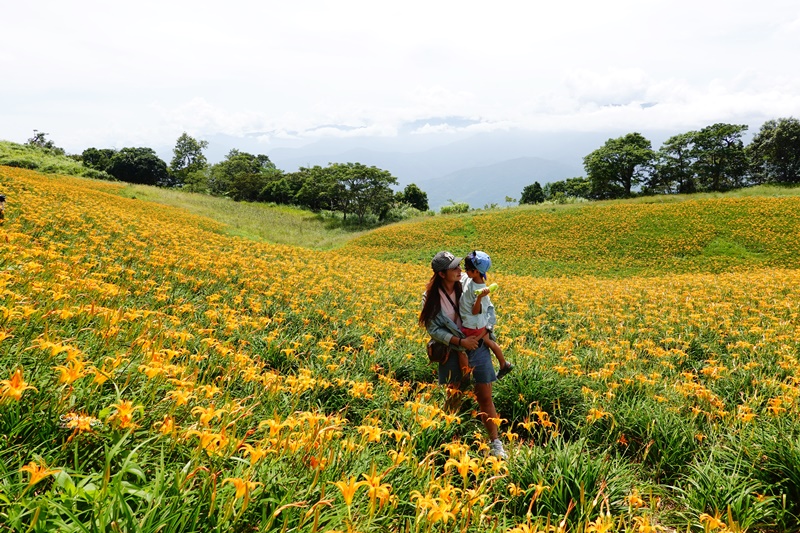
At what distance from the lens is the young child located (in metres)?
3.23

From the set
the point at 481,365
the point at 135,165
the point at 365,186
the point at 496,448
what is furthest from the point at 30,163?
the point at 496,448

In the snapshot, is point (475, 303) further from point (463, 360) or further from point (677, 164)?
point (677, 164)

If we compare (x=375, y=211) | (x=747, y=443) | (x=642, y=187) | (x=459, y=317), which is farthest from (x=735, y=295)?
(x=642, y=187)

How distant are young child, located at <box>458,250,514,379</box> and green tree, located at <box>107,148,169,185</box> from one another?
201 ft

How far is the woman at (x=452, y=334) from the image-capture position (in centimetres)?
328

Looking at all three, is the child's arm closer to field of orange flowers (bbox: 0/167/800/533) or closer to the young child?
the young child

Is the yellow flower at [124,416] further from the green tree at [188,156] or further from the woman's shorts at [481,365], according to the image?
the green tree at [188,156]

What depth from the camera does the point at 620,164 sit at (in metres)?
40.8

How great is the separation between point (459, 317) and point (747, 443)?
7.83 ft

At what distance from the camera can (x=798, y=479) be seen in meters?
2.44

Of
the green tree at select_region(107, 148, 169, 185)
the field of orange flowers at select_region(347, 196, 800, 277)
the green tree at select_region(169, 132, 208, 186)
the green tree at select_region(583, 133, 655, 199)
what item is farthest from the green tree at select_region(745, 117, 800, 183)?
the green tree at select_region(169, 132, 208, 186)

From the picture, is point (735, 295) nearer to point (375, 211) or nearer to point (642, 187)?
point (375, 211)

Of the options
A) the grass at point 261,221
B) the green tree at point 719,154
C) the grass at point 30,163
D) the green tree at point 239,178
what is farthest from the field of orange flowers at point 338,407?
the green tree at point 239,178

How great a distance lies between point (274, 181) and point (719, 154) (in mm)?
55258
